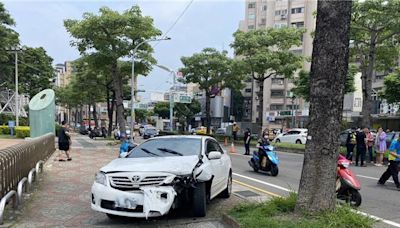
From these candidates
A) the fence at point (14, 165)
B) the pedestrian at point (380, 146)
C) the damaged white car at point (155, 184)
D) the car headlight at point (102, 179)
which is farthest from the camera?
the pedestrian at point (380, 146)

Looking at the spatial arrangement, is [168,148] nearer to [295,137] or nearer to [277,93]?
[295,137]

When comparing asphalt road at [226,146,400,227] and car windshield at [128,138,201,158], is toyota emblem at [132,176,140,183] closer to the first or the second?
car windshield at [128,138,201,158]

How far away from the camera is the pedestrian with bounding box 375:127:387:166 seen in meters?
17.5

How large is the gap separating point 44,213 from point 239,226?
3.70m

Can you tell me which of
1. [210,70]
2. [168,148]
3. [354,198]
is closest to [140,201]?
[168,148]

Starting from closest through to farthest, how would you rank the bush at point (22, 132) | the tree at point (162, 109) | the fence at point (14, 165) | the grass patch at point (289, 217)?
the grass patch at point (289, 217), the fence at point (14, 165), the bush at point (22, 132), the tree at point (162, 109)

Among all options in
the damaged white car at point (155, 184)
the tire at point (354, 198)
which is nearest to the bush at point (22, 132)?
the damaged white car at point (155, 184)

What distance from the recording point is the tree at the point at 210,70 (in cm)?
3834

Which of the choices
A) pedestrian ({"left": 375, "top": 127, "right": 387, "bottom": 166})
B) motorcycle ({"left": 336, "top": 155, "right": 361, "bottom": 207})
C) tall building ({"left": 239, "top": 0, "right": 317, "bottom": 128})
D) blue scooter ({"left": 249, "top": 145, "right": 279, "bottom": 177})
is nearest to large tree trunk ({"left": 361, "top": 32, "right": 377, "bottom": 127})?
pedestrian ({"left": 375, "top": 127, "right": 387, "bottom": 166})

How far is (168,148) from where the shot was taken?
7969 millimetres

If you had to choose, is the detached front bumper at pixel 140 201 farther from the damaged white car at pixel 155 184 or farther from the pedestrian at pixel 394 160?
the pedestrian at pixel 394 160

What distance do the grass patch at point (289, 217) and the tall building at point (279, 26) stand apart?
58.2 metres

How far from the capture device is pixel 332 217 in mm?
5773

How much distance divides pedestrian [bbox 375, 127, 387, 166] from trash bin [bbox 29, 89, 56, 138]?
636 inches
